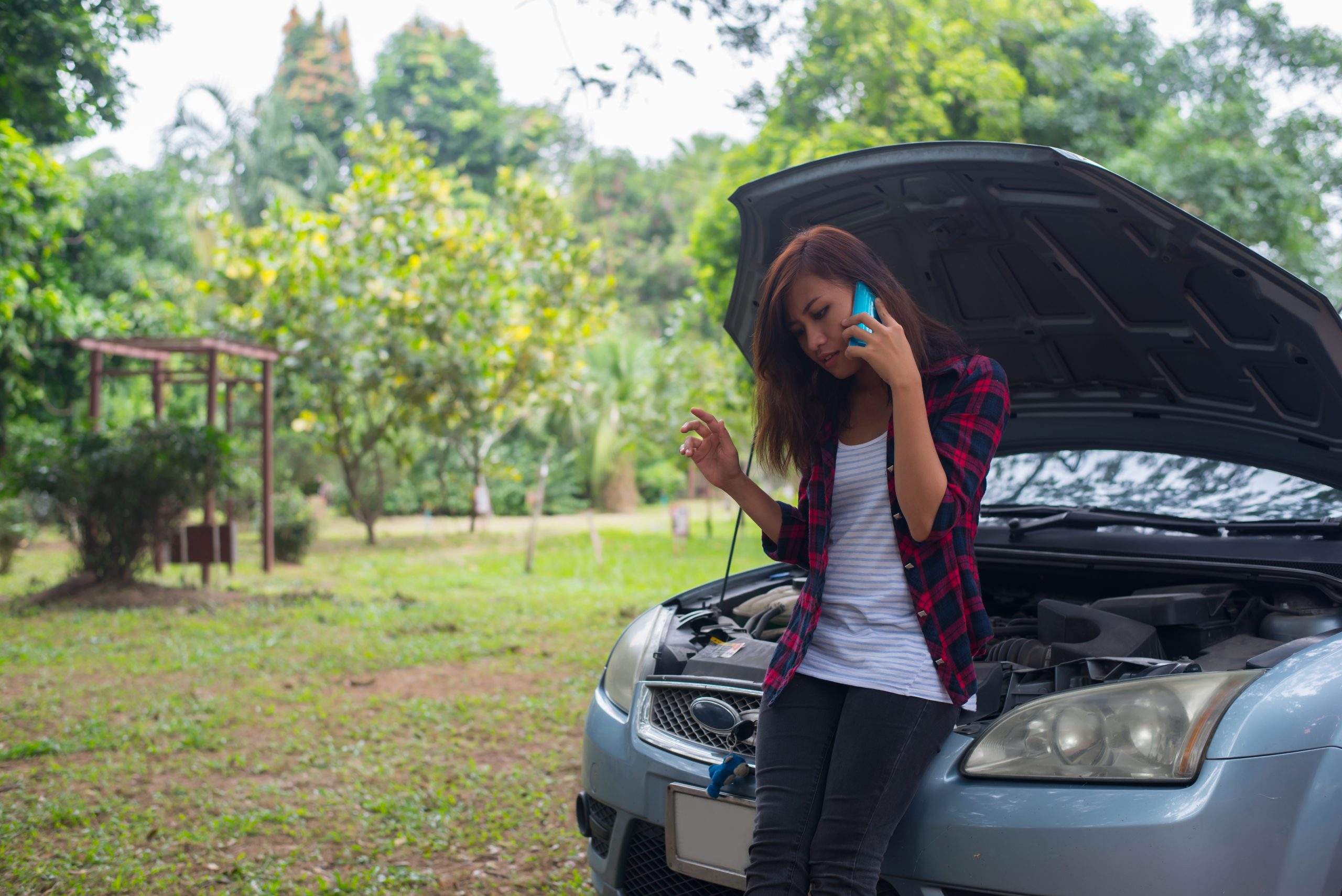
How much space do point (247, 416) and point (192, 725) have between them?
54.4 ft

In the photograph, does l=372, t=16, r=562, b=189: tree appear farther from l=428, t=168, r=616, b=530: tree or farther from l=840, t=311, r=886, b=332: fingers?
l=840, t=311, r=886, b=332: fingers

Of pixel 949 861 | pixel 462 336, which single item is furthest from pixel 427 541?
pixel 949 861

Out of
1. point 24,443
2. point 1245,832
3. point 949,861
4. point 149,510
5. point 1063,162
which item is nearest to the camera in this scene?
point 1245,832

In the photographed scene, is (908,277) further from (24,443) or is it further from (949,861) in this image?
(24,443)

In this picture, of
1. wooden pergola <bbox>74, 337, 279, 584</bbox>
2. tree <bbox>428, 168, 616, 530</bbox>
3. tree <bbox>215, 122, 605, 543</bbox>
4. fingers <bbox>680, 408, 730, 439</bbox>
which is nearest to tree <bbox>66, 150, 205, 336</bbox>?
tree <bbox>215, 122, 605, 543</bbox>

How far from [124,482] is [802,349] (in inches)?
332

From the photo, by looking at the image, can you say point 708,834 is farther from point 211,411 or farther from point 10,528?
point 10,528

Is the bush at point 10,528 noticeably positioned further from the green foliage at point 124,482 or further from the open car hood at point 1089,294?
the open car hood at point 1089,294

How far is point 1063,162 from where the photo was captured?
87.5 inches

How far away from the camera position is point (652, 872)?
2.37 m

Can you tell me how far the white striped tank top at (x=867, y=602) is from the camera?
1.93 m

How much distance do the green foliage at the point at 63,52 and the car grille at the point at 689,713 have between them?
6.95 m

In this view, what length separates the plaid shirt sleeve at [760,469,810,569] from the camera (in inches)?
90.1

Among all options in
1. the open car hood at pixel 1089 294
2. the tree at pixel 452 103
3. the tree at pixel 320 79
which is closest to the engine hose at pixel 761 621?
the open car hood at pixel 1089 294
